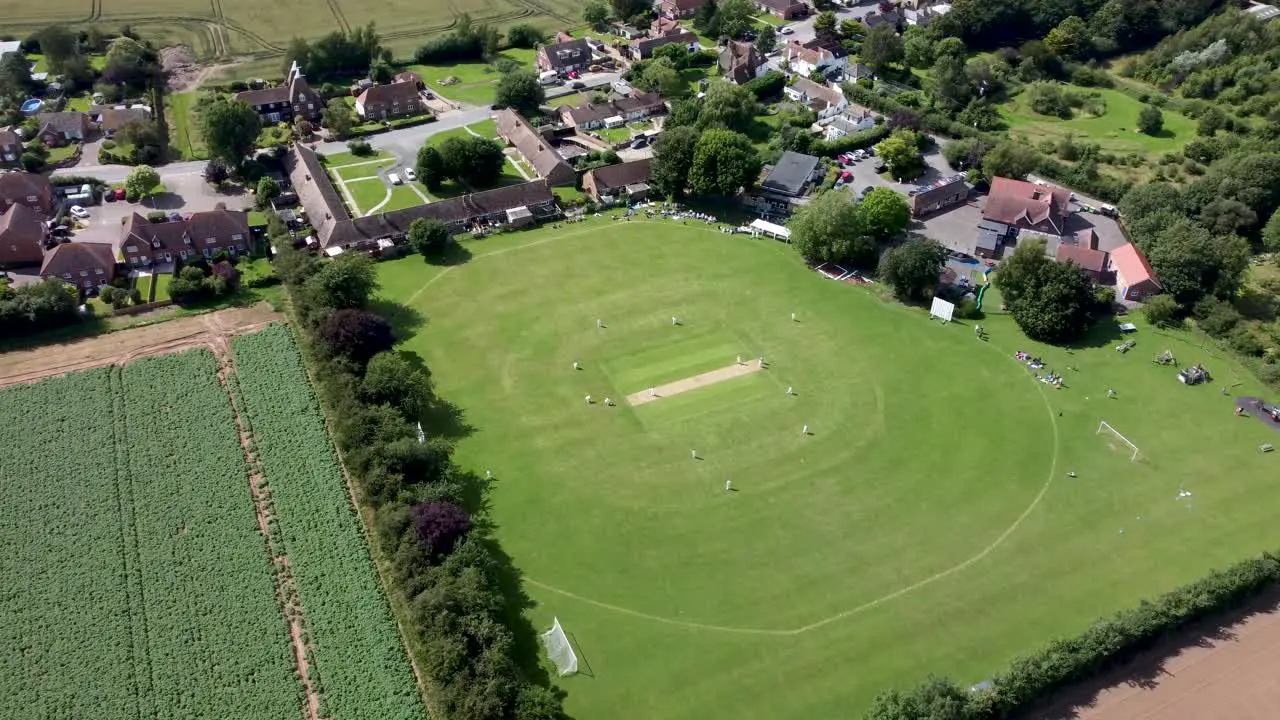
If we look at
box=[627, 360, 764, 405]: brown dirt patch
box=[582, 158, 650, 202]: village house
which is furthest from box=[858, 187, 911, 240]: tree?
box=[582, 158, 650, 202]: village house

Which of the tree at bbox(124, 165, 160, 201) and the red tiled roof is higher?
the red tiled roof

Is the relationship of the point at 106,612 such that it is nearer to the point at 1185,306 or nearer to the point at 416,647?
the point at 416,647

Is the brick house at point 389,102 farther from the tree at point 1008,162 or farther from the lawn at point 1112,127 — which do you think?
the lawn at point 1112,127

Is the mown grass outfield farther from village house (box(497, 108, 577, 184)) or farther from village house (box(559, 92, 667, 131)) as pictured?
village house (box(559, 92, 667, 131))

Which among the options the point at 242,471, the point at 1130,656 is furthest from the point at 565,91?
the point at 1130,656

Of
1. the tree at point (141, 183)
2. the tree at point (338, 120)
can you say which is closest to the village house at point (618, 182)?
A: the tree at point (338, 120)

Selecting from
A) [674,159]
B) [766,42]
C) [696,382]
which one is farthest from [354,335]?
[766,42]
